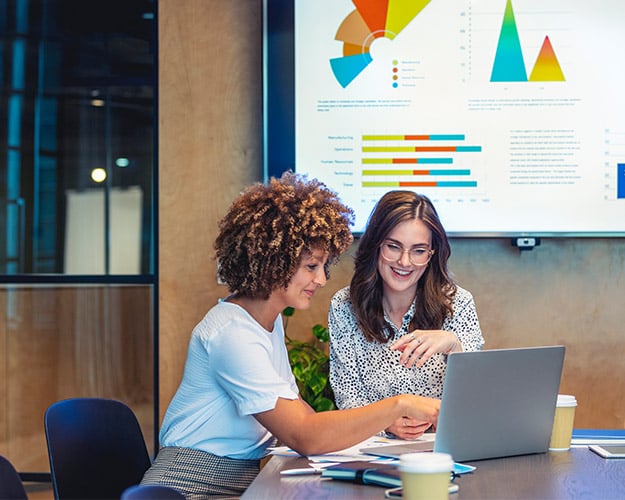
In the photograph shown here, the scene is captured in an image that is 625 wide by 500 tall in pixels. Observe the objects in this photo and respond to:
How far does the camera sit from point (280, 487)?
1596 mm

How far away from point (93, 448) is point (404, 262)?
1.02 metres

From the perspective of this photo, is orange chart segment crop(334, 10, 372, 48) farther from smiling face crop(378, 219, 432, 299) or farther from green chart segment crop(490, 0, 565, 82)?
smiling face crop(378, 219, 432, 299)

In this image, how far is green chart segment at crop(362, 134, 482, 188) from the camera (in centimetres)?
318

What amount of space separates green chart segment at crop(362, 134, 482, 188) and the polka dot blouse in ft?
2.49

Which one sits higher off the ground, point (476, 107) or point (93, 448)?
point (476, 107)

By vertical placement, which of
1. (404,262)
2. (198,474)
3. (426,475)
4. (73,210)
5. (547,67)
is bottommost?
(198,474)

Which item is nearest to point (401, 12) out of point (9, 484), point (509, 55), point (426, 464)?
point (509, 55)

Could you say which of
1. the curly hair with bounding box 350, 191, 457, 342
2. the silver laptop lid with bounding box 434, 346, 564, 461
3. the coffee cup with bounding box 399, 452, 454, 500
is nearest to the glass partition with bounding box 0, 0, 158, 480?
the curly hair with bounding box 350, 191, 457, 342

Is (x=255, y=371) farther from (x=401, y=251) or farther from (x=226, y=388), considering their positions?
(x=401, y=251)

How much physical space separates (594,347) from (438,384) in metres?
1.08

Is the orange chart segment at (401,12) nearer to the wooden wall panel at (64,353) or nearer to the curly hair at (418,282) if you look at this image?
the curly hair at (418,282)

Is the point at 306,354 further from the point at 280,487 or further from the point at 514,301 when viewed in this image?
the point at 280,487

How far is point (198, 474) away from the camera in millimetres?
1875

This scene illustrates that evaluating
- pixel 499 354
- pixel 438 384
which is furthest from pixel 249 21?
pixel 499 354
